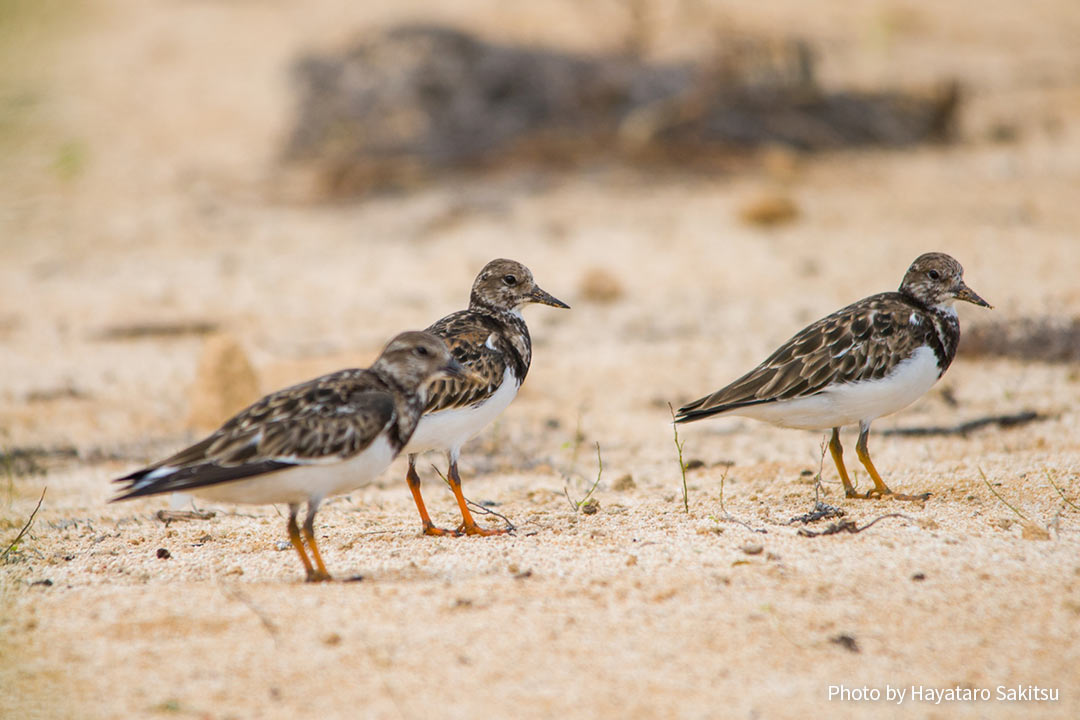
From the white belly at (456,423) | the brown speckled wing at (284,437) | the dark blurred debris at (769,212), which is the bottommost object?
the white belly at (456,423)

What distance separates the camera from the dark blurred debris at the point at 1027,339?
8484mm

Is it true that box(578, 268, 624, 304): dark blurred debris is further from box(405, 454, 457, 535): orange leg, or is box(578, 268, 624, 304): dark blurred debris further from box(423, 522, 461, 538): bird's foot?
box(423, 522, 461, 538): bird's foot

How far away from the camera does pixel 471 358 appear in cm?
587

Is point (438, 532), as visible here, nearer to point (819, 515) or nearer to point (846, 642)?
point (819, 515)

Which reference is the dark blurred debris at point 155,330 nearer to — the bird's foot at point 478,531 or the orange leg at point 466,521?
the orange leg at point 466,521

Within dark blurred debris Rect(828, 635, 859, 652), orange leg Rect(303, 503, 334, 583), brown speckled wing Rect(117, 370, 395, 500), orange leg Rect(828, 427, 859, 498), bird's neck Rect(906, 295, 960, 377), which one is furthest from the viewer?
bird's neck Rect(906, 295, 960, 377)

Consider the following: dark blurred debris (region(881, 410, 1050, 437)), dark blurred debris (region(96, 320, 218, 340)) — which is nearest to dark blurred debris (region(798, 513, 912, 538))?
dark blurred debris (region(881, 410, 1050, 437))

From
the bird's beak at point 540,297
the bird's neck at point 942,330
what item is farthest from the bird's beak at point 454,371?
the bird's neck at point 942,330

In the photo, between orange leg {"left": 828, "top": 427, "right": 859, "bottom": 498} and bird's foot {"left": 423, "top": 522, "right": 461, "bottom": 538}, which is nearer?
bird's foot {"left": 423, "top": 522, "right": 461, "bottom": 538}

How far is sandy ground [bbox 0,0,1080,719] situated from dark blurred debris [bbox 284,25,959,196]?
60 centimetres

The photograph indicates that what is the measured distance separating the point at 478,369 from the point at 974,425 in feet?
11.7

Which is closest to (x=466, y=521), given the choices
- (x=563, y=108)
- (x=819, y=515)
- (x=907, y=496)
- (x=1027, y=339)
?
(x=819, y=515)

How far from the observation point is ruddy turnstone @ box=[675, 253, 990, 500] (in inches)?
229

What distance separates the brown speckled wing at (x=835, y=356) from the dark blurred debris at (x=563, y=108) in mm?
8924
